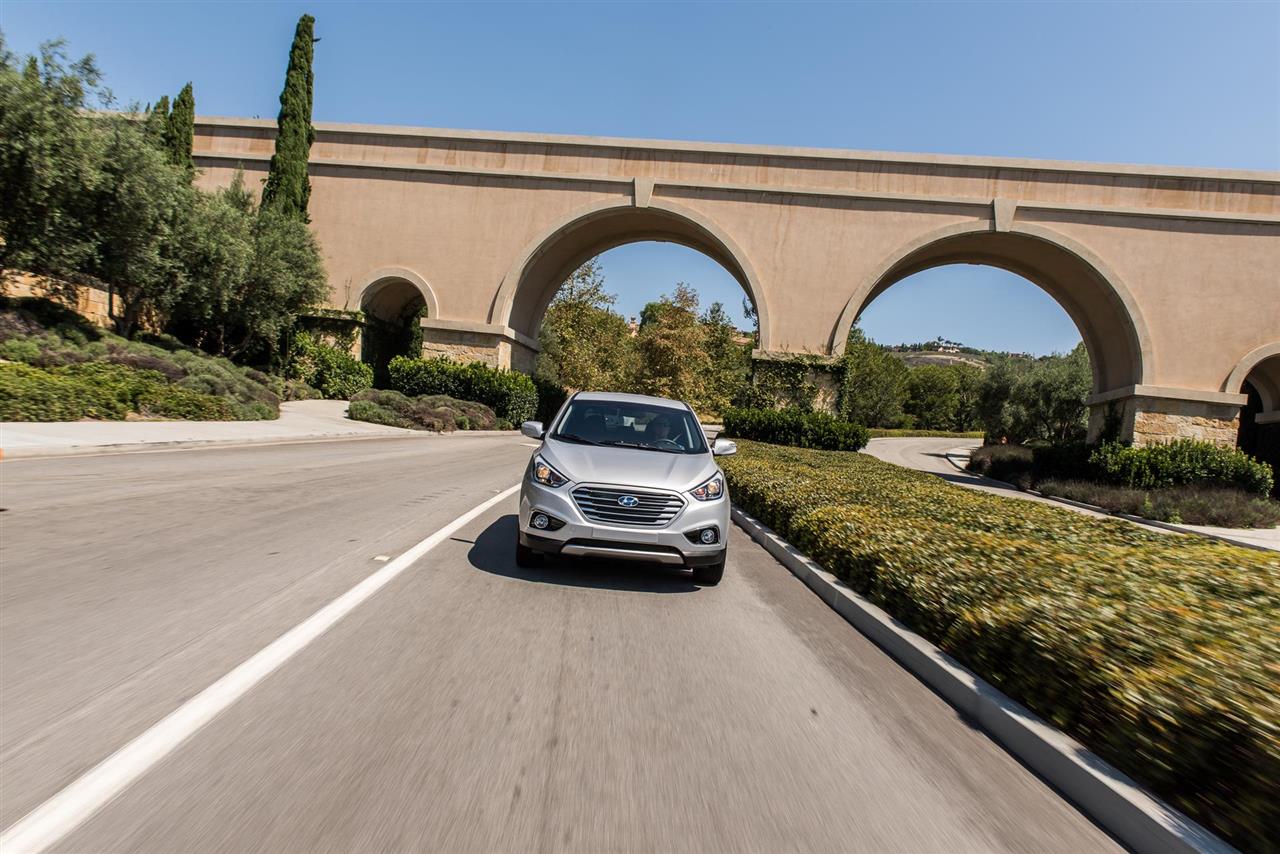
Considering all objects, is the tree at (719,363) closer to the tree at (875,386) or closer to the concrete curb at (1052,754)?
the tree at (875,386)

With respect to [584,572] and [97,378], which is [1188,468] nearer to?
[584,572]

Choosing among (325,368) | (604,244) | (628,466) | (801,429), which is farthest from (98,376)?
(604,244)

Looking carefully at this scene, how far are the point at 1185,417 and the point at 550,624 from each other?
1144 inches

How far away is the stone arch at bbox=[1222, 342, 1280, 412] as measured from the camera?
26.1 metres

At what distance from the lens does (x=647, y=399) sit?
827cm

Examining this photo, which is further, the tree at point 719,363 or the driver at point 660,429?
the tree at point 719,363

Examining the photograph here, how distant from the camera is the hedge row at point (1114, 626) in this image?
2822 millimetres

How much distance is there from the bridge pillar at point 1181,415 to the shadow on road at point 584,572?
25.8m

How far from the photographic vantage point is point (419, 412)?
2650 cm

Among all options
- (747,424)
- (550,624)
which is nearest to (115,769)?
(550,624)

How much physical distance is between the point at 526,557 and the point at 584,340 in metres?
46.6

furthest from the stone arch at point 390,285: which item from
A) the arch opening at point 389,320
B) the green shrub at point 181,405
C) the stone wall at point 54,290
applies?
the green shrub at point 181,405

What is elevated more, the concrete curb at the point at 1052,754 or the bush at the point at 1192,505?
the concrete curb at the point at 1052,754

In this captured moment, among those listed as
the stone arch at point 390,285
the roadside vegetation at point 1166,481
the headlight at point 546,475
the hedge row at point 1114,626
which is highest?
the stone arch at point 390,285
